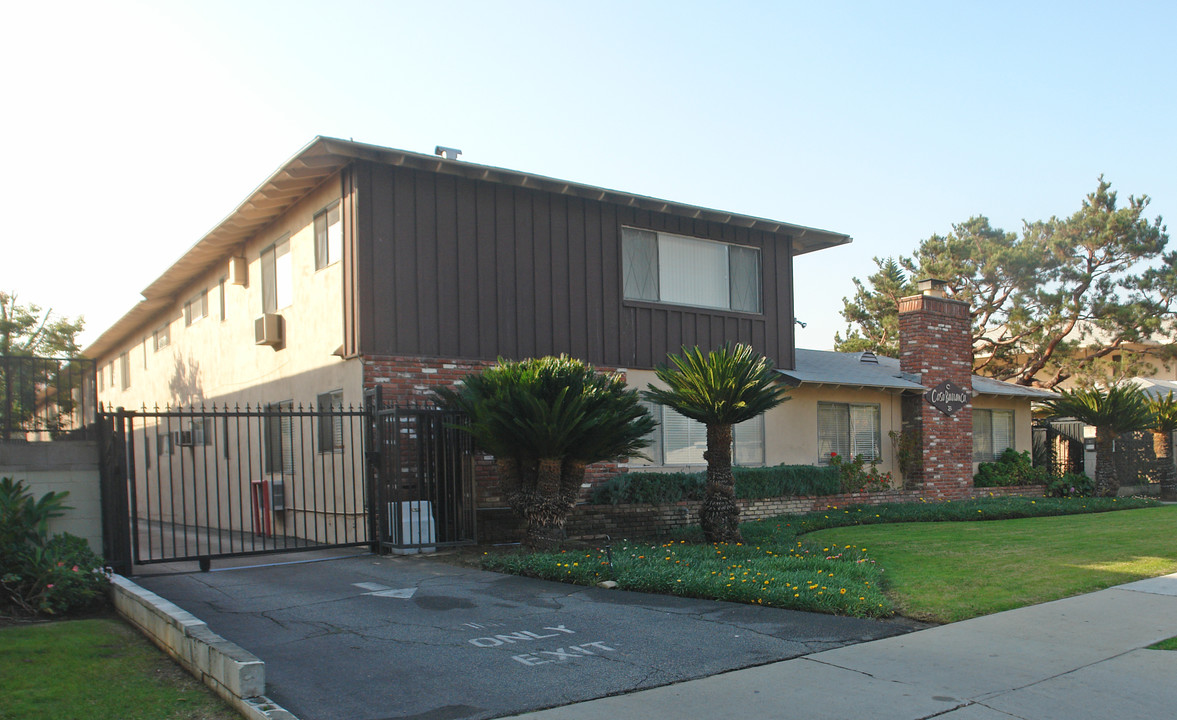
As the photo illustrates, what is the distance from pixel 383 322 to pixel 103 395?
22.3 metres

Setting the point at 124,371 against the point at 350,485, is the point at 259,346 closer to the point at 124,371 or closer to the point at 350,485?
the point at 350,485

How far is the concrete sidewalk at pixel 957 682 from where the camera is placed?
5305 millimetres

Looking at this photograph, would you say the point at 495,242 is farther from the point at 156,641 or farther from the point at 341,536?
the point at 156,641

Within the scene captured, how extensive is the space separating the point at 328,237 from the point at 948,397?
13652mm

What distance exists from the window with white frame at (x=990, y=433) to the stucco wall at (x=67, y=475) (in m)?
18.6

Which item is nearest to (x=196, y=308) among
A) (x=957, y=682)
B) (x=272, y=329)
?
(x=272, y=329)

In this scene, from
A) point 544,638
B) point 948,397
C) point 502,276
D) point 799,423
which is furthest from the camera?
point 948,397

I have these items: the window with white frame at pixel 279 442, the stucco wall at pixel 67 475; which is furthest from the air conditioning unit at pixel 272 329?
the stucco wall at pixel 67 475

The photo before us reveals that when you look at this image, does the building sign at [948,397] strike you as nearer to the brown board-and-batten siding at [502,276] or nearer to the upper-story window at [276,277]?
the brown board-and-batten siding at [502,276]

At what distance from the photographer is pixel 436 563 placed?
11148 millimetres

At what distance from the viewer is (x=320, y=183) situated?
14.1m

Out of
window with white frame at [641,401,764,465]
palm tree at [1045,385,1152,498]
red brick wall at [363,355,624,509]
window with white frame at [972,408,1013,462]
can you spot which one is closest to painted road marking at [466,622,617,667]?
red brick wall at [363,355,624,509]

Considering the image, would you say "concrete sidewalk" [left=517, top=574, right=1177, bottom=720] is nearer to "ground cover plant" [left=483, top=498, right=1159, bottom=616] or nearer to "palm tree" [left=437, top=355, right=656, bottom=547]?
"ground cover plant" [left=483, top=498, right=1159, bottom=616]

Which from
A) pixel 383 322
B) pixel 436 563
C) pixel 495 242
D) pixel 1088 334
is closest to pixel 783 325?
pixel 495 242
